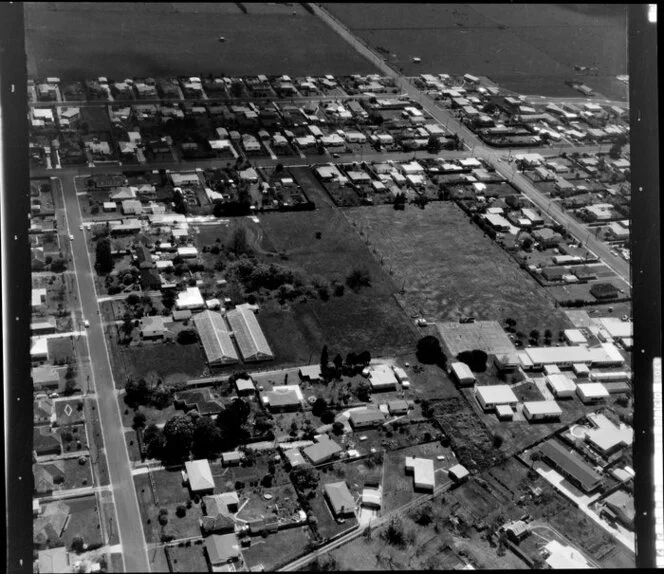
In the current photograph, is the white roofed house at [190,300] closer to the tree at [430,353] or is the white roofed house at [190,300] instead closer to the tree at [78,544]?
the tree at [430,353]

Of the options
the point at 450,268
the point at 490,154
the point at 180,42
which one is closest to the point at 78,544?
the point at 450,268

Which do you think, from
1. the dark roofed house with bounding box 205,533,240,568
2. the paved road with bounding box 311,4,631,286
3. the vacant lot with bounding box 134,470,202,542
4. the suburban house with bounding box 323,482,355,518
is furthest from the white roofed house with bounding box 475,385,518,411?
the vacant lot with bounding box 134,470,202,542

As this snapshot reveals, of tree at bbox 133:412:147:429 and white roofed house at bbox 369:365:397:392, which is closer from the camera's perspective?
tree at bbox 133:412:147:429

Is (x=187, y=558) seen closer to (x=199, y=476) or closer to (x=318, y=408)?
(x=199, y=476)

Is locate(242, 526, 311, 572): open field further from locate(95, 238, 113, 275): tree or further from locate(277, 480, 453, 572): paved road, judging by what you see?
locate(95, 238, 113, 275): tree

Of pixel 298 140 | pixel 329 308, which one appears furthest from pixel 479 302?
pixel 298 140

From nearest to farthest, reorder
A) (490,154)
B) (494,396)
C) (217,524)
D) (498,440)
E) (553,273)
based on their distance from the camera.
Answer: (217,524), (498,440), (494,396), (553,273), (490,154)
